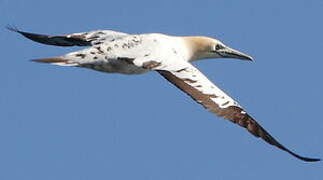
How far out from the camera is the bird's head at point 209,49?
30406mm

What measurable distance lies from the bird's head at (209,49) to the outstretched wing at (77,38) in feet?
6.42

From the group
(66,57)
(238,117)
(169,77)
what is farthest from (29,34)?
(238,117)

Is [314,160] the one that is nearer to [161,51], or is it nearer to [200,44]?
[161,51]

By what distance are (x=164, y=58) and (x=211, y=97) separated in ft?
7.15

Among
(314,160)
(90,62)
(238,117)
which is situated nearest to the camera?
(314,160)

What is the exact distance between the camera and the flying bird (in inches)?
1001

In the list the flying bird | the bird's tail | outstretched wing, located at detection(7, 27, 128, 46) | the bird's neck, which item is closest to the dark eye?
the flying bird

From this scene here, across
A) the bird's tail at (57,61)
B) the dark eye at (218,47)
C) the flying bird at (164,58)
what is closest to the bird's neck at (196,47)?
the flying bird at (164,58)

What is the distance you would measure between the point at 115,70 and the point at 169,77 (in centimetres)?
190

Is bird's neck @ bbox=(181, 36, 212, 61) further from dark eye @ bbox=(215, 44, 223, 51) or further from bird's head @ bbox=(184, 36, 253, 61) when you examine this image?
dark eye @ bbox=(215, 44, 223, 51)

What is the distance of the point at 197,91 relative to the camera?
26.0 meters

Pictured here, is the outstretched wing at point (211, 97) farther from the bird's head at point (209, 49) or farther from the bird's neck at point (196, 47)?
the bird's head at point (209, 49)

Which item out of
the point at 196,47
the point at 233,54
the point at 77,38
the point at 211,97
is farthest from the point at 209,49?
the point at 211,97

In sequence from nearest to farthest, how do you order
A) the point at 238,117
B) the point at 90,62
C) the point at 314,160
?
the point at 314,160 → the point at 238,117 → the point at 90,62
